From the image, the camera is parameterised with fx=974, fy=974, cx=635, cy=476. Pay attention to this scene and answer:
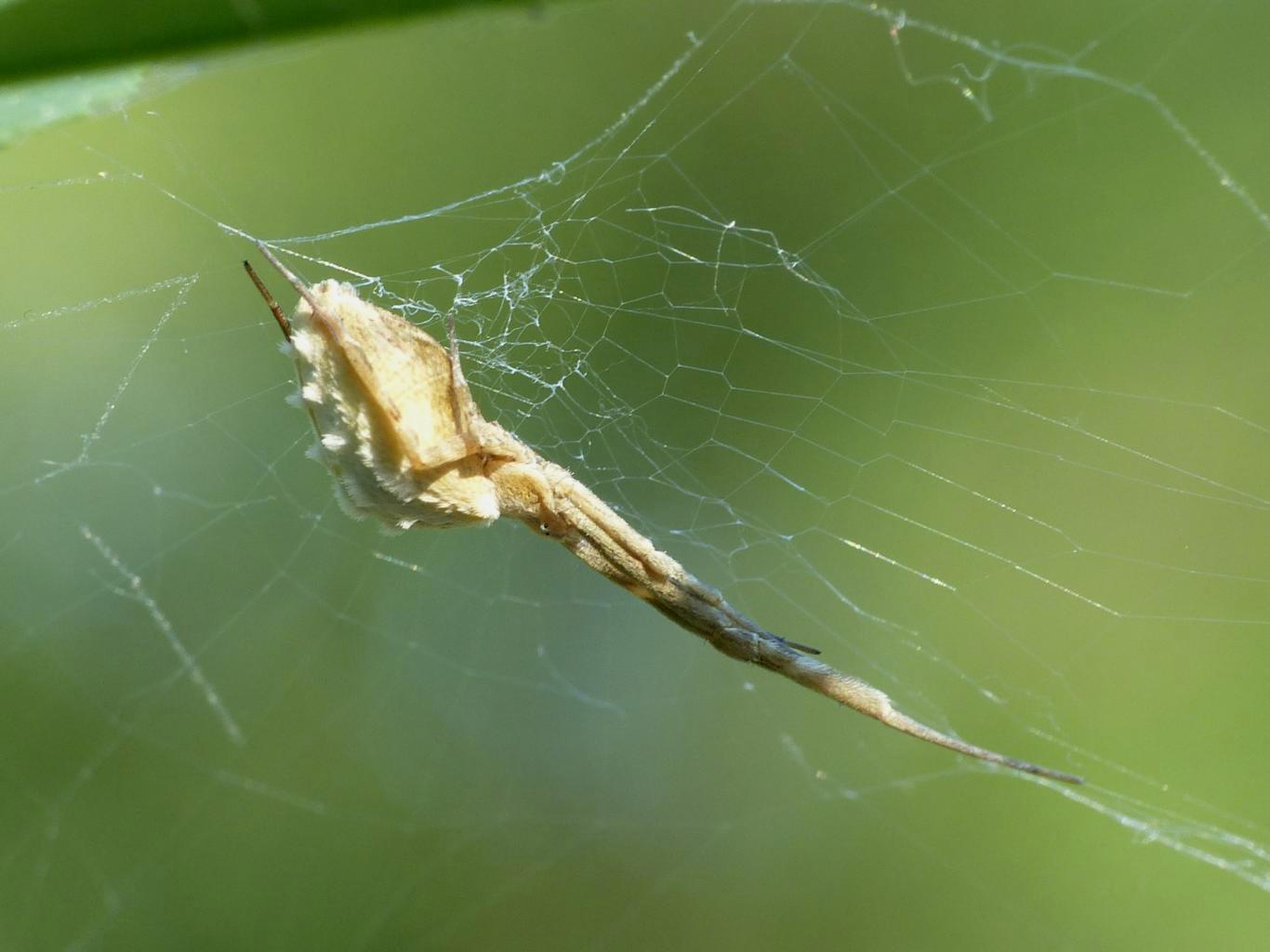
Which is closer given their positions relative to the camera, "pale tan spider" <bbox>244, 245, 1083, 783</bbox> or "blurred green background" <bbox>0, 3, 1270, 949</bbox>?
"pale tan spider" <bbox>244, 245, 1083, 783</bbox>

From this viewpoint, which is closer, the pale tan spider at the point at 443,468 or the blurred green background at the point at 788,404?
the pale tan spider at the point at 443,468

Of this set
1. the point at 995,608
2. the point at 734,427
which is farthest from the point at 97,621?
the point at 995,608

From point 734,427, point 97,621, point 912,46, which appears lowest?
point 97,621

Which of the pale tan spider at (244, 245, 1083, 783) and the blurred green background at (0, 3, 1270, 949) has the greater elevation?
the blurred green background at (0, 3, 1270, 949)

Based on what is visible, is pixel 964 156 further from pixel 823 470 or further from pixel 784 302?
pixel 823 470
